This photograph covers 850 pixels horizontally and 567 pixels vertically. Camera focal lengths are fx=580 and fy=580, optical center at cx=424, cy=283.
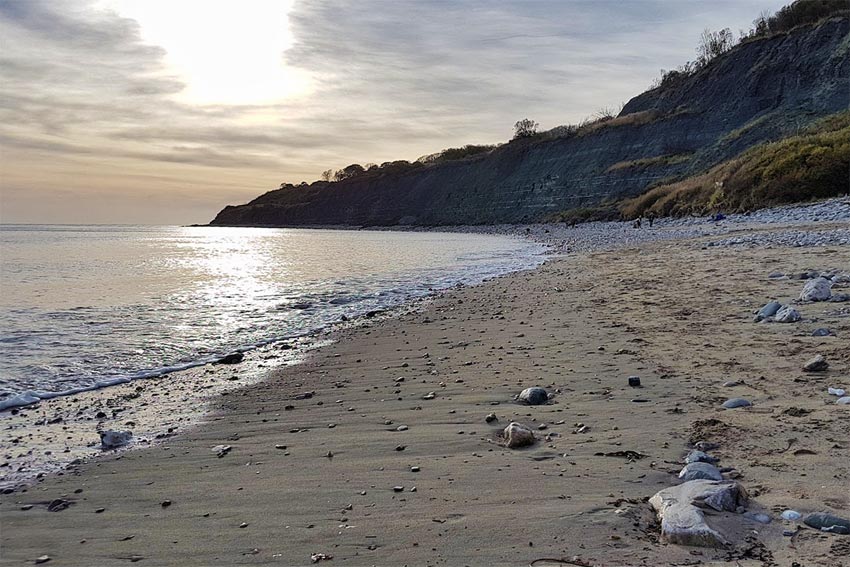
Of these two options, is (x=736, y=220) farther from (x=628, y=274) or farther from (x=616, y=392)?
(x=616, y=392)

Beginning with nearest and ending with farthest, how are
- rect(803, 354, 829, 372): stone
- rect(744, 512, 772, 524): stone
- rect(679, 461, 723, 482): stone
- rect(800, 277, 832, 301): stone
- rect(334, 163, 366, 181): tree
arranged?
rect(744, 512, 772, 524): stone
rect(679, 461, 723, 482): stone
rect(803, 354, 829, 372): stone
rect(800, 277, 832, 301): stone
rect(334, 163, 366, 181): tree

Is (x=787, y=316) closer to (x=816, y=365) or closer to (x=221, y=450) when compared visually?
(x=816, y=365)

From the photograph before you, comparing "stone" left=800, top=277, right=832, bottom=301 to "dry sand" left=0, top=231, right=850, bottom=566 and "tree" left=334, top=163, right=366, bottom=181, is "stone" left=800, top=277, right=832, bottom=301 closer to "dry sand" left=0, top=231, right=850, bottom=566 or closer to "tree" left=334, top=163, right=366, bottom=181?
"dry sand" left=0, top=231, right=850, bottom=566

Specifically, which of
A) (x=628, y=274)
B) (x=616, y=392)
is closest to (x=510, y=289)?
(x=628, y=274)

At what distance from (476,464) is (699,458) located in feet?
3.79

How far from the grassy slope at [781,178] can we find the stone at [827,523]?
81.7 ft

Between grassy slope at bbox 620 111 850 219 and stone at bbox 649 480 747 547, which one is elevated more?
grassy slope at bbox 620 111 850 219

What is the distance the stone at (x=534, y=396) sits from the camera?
14.0 ft

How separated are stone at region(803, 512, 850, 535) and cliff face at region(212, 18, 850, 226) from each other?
139ft

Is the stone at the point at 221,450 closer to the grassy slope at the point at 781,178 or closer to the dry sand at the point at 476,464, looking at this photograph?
the dry sand at the point at 476,464

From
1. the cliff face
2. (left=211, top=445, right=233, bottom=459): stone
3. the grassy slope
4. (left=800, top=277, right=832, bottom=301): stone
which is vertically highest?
the cliff face

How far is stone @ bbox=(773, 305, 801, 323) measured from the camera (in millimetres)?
5832

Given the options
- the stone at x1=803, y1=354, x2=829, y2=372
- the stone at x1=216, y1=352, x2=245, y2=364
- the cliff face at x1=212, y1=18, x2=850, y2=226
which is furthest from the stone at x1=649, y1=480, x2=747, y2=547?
the cliff face at x1=212, y1=18, x2=850, y2=226

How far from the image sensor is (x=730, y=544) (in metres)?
2.19
